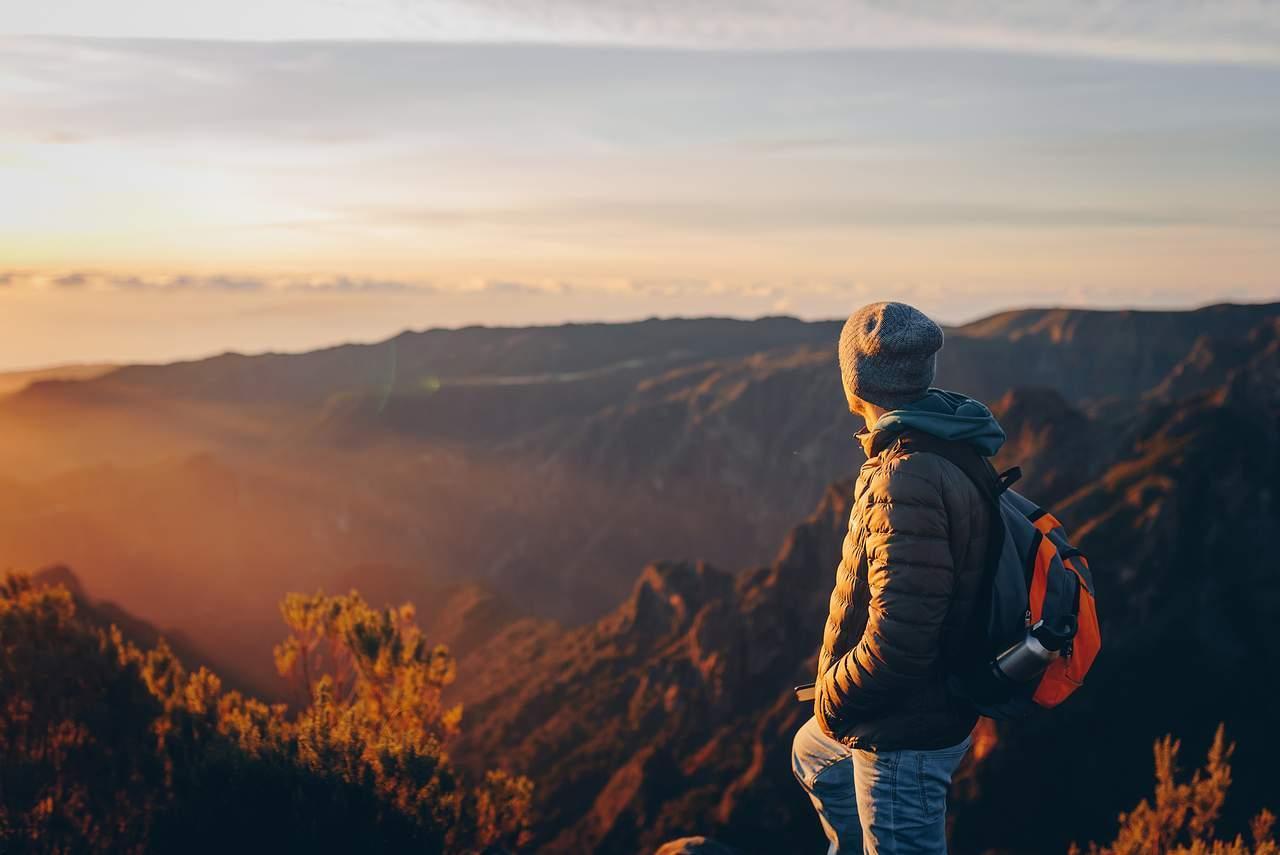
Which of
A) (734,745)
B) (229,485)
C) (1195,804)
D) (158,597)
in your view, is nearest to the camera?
(1195,804)

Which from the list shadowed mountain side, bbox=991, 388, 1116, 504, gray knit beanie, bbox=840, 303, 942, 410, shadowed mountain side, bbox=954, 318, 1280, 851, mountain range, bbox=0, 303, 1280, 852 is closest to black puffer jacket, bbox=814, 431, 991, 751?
gray knit beanie, bbox=840, 303, 942, 410

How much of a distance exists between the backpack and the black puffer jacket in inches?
2.5

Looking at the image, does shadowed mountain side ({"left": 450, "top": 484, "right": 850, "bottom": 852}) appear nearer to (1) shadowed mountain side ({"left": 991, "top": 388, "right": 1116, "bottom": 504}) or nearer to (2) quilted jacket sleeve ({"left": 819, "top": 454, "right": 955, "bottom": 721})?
(1) shadowed mountain side ({"left": 991, "top": 388, "right": 1116, "bottom": 504})

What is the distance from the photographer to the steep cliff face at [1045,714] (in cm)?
5803

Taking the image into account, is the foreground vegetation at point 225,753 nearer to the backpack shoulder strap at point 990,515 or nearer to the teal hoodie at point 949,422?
the backpack shoulder strap at point 990,515

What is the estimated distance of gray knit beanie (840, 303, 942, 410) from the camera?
4.91 m

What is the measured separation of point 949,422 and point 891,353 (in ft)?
1.68

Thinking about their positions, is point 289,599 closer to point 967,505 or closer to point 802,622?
point 967,505

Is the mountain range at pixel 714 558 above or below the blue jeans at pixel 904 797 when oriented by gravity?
below

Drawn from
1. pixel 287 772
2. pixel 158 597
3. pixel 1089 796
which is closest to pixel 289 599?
pixel 287 772

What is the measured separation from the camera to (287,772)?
11594mm

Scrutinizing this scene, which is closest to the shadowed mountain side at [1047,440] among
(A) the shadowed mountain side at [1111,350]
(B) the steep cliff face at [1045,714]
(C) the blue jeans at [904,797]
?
(B) the steep cliff face at [1045,714]

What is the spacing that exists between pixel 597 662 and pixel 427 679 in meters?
72.2

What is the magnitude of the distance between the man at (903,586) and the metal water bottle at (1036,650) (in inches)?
11.6
